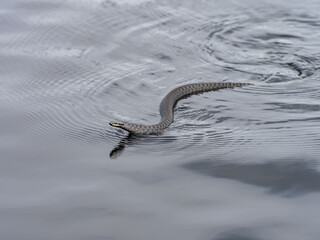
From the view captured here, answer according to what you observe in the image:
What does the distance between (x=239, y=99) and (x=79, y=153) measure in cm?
443

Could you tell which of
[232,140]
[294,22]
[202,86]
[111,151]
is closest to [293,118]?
[232,140]

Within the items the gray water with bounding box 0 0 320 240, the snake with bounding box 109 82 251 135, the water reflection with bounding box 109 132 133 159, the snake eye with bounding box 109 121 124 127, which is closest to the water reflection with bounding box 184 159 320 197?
the gray water with bounding box 0 0 320 240

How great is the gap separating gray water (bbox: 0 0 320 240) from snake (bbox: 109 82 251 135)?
0.59 ft

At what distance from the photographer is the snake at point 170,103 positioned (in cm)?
988

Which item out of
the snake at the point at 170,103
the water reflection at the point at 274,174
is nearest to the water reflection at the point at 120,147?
the snake at the point at 170,103

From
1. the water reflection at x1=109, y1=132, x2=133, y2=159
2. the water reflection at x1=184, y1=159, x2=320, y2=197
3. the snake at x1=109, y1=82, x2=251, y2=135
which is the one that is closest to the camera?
the water reflection at x1=184, y1=159, x2=320, y2=197

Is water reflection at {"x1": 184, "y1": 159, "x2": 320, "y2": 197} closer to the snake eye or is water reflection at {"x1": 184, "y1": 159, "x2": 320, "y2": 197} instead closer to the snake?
the snake

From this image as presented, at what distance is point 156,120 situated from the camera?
10.7m

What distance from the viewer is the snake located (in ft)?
32.4

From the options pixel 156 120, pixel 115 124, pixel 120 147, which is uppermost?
pixel 156 120

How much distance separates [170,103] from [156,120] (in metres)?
0.80

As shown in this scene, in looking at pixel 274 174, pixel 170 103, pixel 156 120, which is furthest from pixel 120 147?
pixel 274 174

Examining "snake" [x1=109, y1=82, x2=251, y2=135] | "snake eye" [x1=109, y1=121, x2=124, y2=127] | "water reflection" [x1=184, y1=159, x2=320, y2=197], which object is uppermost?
"snake" [x1=109, y1=82, x2=251, y2=135]

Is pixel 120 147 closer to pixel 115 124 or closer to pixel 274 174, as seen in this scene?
pixel 115 124
